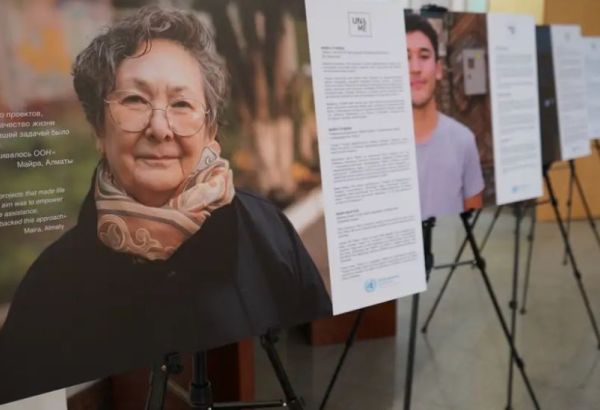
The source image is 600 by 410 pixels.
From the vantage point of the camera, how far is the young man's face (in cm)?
176

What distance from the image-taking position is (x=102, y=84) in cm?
104

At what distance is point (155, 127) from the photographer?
1101 mm

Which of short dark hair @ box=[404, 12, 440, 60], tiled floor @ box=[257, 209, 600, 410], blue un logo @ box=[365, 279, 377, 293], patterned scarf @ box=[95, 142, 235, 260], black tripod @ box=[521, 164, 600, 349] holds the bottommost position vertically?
tiled floor @ box=[257, 209, 600, 410]

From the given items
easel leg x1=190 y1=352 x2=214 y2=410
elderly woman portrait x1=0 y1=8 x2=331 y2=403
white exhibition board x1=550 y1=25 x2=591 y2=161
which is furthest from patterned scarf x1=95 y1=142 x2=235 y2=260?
white exhibition board x1=550 y1=25 x2=591 y2=161

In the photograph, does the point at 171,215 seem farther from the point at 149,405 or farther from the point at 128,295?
the point at 149,405

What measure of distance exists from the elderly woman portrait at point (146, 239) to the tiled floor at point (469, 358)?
1479 millimetres

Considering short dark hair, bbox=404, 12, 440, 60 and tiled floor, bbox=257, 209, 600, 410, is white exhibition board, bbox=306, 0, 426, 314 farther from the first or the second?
tiled floor, bbox=257, 209, 600, 410

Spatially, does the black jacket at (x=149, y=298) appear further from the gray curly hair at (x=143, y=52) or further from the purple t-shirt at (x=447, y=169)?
the purple t-shirt at (x=447, y=169)

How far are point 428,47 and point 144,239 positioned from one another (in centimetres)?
111

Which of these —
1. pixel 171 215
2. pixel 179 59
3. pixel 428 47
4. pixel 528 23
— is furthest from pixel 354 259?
pixel 528 23

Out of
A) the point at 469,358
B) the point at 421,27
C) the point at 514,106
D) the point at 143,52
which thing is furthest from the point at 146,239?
the point at 469,358

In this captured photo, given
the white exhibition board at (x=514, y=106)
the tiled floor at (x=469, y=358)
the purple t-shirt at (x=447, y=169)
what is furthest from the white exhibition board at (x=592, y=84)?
the purple t-shirt at (x=447, y=169)

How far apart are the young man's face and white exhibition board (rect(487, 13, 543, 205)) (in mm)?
280

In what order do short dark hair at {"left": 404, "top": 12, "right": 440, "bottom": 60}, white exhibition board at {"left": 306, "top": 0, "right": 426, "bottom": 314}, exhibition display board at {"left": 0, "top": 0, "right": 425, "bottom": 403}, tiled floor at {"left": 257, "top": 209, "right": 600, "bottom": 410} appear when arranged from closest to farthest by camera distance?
exhibition display board at {"left": 0, "top": 0, "right": 425, "bottom": 403}, white exhibition board at {"left": 306, "top": 0, "right": 426, "bottom": 314}, short dark hair at {"left": 404, "top": 12, "right": 440, "bottom": 60}, tiled floor at {"left": 257, "top": 209, "right": 600, "bottom": 410}
